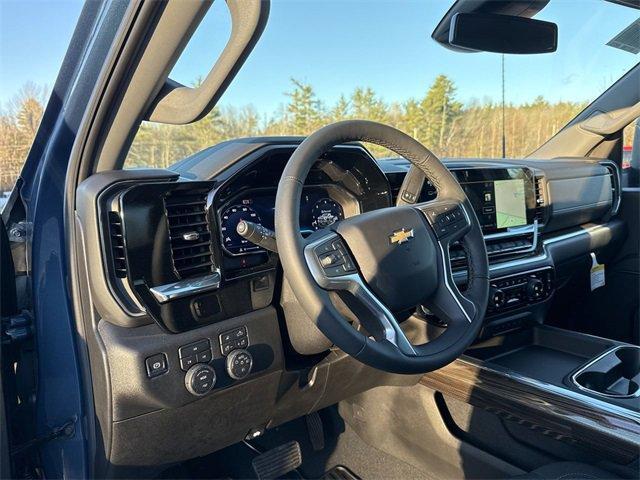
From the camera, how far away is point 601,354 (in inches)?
84.4

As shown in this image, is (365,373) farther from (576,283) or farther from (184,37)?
(576,283)

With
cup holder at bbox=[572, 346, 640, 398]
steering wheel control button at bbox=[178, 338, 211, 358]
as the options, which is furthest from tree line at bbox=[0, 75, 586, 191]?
cup holder at bbox=[572, 346, 640, 398]

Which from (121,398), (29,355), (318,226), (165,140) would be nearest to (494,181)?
(318,226)

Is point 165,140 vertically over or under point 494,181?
over

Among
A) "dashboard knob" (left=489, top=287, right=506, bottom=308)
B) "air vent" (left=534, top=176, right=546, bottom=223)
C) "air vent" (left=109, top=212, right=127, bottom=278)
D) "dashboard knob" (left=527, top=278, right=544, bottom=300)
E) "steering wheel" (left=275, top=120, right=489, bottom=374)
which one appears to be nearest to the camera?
"steering wheel" (left=275, top=120, right=489, bottom=374)

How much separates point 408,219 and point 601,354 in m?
1.23

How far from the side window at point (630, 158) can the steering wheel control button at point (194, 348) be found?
2916mm

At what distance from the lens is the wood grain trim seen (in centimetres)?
150

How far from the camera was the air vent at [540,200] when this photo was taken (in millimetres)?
2592

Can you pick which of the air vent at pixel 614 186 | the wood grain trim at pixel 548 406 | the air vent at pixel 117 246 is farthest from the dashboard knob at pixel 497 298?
the air vent at pixel 117 246

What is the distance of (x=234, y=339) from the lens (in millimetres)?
1605

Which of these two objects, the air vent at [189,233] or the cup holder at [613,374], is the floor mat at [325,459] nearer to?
the cup holder at [613,374]

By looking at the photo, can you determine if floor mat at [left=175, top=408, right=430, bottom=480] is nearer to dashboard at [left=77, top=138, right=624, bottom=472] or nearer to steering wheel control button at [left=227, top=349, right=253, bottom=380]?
dashboard at [left=77, top=138, right=624, bottom=472]

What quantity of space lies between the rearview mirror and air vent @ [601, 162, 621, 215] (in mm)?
1758
